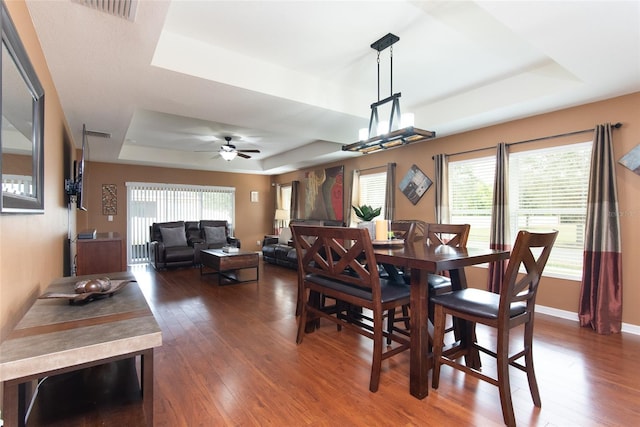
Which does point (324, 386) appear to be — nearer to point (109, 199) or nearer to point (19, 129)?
point (19, 129)

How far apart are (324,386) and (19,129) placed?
7.28ft

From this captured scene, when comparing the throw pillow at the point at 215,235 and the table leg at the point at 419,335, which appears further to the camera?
the throw pillow at the point at 215,235

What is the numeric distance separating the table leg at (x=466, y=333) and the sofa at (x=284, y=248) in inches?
153

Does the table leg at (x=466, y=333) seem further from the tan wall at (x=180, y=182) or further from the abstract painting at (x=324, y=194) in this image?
the tan wall at (x=180, y=182)

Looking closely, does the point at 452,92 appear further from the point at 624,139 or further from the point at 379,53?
the point at 624,139

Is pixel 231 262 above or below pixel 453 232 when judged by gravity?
below

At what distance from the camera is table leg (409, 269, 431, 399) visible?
6.29ft

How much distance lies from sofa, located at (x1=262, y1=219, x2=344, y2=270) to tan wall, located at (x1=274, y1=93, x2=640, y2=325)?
105 inches

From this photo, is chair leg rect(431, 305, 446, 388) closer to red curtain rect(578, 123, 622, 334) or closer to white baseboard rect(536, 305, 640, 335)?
red curtain rect(578, 123, 622, 334)

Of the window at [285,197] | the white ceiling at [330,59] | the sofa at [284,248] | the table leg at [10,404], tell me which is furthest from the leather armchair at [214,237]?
the table leg at [10,404]

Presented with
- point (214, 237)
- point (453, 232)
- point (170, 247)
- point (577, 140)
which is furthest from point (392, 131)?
point (214, 237)

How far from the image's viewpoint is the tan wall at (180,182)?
274 inches

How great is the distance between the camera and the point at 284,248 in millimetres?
6668

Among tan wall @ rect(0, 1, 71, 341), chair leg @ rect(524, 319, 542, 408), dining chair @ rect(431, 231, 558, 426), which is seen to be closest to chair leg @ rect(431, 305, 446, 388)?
dining chair @ rect(431, 231, 558, 426)
